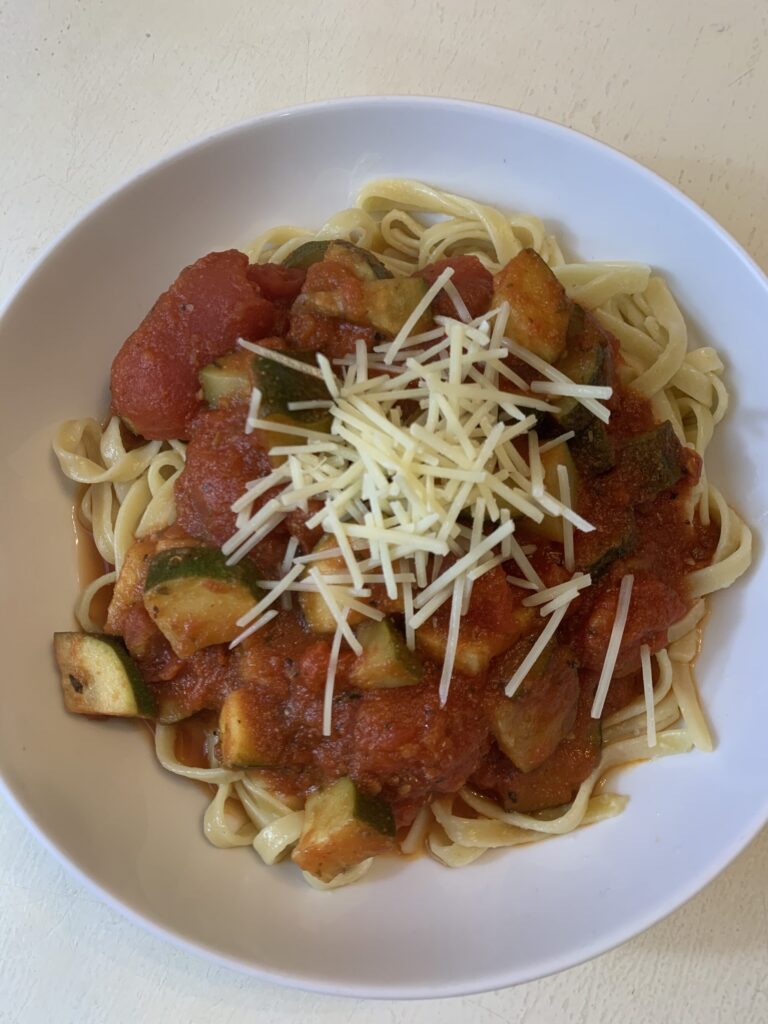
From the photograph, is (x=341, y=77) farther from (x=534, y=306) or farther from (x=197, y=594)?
(x=197, y=594)

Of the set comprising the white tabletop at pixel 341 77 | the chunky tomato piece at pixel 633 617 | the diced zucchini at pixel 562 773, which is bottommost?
the diced zucchini at pixel 562 773

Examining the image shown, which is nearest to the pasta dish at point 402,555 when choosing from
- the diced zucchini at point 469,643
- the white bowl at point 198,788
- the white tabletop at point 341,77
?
the diced zucchini at point 469,643

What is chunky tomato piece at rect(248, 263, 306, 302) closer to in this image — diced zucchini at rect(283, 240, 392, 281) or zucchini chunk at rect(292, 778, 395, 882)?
diced zucchini at rect(283, 240, 392, 281)

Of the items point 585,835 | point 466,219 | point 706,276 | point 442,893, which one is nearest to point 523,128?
point 466,219

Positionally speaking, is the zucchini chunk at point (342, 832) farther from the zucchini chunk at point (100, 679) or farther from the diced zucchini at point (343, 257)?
the diced zucchini at point (343, 257)

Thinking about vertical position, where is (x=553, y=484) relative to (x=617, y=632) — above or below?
above

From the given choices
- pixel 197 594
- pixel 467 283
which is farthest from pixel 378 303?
pixel 197 594

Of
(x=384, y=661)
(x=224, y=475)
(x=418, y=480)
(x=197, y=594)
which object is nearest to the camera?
(x=418, y=480)
